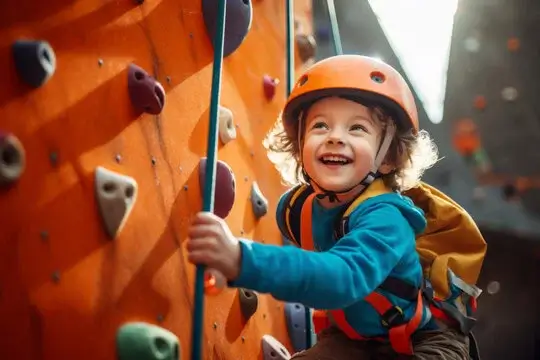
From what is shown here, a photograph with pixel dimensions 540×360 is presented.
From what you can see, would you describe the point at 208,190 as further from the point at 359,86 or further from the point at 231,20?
the point at 231,20

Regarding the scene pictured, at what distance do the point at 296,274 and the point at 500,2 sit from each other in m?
2.82

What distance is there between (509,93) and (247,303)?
2.25 meters

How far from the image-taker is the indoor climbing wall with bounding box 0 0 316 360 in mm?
905

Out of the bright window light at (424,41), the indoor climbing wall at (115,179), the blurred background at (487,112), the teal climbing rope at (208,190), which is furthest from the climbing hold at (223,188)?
the bright window light at (424,41)

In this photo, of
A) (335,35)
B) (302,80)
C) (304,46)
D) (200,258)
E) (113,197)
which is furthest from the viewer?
(304,46)

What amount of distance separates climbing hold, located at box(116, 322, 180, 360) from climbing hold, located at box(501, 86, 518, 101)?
259cm

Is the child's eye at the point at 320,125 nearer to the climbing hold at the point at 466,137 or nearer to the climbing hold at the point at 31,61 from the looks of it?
the climbing hold at the point at 31,61

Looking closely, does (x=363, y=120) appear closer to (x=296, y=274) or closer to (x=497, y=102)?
(x=296, y=274)

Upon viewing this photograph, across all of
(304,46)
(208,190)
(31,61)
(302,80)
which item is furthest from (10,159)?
(304,46)

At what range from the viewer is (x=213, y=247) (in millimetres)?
829

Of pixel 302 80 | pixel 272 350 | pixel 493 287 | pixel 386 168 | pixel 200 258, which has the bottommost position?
pixel 493 287

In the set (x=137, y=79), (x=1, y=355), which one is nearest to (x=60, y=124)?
(x=137, y=79)

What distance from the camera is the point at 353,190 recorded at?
1.22m

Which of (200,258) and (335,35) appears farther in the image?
(335,35)
